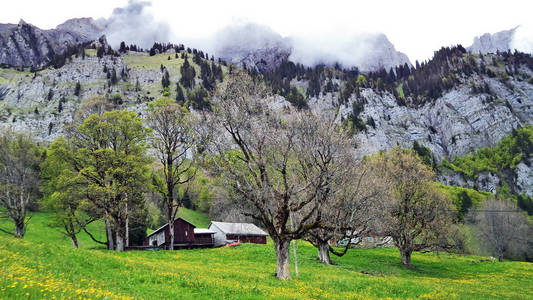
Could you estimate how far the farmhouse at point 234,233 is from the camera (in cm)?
6975

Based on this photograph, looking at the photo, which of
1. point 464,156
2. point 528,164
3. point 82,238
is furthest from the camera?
point 464,156

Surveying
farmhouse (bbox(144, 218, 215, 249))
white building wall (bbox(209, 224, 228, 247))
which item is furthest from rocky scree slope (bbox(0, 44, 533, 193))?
farmhouse (bbox(144, 218, 215, 249))

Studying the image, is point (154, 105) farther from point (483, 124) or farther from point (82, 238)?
point (483, 124)

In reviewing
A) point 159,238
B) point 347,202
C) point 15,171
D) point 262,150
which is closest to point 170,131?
point 262,150

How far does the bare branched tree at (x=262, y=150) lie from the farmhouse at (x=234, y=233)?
4943 centimetres

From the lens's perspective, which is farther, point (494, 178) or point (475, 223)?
point (494, 178)

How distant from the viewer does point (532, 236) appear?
72.9 metres

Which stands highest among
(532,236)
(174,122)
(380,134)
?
(380,134)

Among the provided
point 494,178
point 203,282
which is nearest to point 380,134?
point 494,178

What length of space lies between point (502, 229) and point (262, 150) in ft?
224

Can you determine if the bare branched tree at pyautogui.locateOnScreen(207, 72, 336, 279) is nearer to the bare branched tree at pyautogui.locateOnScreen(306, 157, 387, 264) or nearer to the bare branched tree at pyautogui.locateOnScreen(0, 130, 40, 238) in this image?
the bare branched tree at pyautogui.locateOnScreen(306, 157, 387, 264)

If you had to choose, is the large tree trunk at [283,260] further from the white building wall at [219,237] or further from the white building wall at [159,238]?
the white building wall at [219,237]

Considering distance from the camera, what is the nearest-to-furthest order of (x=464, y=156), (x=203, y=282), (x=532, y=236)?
(x=203, y=282), (x=532, y=236), (x=464, y=156)

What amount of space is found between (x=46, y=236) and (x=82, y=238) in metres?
6.08
